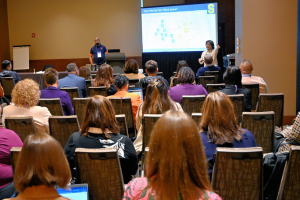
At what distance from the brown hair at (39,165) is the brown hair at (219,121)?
48.2 inches

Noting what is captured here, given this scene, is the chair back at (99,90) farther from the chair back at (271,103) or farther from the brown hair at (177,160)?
the brown hair at (177,160)

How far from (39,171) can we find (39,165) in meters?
0.03

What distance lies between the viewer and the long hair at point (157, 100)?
3373 millimetres

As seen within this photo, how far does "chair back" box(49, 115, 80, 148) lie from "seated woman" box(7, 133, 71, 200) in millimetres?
1826

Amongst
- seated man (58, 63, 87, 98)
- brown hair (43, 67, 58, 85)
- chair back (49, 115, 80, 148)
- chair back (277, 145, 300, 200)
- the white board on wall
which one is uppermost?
the white board on wall

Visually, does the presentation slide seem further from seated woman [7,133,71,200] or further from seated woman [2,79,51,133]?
seated woman [7,133,71,200]

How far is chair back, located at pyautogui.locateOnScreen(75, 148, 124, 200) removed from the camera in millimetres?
2111

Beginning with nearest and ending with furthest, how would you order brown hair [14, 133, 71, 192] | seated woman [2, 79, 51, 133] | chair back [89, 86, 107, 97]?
brown hair [14, 133, 71, 192] → seated woman [2, 79, 51, 133] → chair back [89, 86, 107, 97]

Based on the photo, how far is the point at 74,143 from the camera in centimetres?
246

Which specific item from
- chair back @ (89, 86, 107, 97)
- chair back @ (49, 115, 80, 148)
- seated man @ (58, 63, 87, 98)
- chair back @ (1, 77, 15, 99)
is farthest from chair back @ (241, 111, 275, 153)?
chair back @ (1, 77, 15, 99)

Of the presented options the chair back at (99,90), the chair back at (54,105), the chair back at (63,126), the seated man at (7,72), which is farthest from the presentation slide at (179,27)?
the chair back at (63,126)

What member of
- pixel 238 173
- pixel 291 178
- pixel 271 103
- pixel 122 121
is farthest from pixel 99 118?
pixel 271 103

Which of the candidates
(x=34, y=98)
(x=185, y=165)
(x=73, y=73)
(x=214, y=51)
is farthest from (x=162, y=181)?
(x=214, y=51)

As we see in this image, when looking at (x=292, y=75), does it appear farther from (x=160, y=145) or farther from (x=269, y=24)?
(x=160, y=145)
